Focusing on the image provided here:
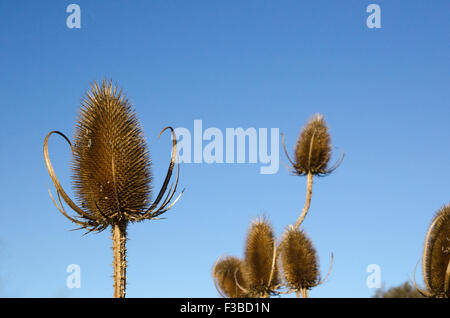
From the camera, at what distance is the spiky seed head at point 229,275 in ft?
69.6

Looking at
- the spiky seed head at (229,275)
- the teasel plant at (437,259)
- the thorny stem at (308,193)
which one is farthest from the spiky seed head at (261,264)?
the teasel plant at (437,259)

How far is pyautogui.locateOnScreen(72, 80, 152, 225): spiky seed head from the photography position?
9.07 metres

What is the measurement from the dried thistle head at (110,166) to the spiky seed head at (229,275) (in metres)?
12.0

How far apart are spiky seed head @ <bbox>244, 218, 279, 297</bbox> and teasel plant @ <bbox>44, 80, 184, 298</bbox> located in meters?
8.90

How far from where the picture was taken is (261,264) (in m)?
17.9

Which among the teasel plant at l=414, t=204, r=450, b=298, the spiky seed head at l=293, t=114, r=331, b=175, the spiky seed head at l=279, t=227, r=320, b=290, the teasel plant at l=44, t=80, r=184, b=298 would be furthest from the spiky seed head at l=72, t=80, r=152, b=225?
the spiky seed head at l=293, t=114, r=331, b=175

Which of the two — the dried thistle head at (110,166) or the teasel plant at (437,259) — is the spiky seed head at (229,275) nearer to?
the teasel plant at (437,259)

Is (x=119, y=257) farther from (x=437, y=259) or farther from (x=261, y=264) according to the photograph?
(x=261, y=264)

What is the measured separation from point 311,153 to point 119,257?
12.0 m

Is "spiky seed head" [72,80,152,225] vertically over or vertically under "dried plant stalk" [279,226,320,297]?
over

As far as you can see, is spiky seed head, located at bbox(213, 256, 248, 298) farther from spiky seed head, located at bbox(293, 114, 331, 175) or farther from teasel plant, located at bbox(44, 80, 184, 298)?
teasel plant, located at bbox(44, 80, 184, 298)
